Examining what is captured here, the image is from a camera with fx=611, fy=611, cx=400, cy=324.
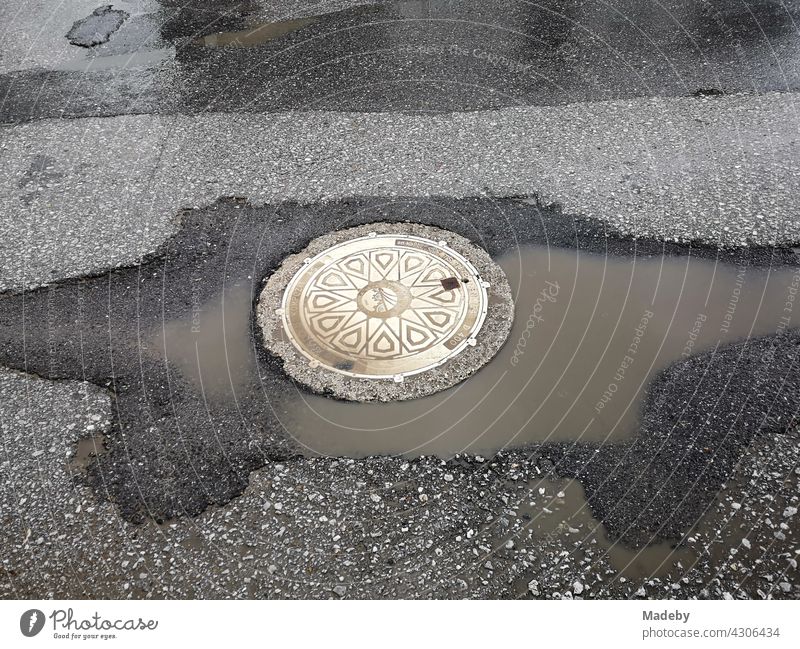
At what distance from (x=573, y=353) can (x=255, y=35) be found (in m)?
4.61

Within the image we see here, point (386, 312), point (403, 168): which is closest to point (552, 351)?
point (386, 312)

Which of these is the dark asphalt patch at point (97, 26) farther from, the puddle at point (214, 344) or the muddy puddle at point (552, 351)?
the muddy puddle at point (552, 351)

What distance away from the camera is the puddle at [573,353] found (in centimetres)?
312

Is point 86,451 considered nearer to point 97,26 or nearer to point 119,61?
point 119,61

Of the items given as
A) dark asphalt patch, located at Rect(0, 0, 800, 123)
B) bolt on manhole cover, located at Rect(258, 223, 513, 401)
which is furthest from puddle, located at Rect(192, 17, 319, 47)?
bolt on manhole cover, located at Rect(258, 223, 513, 401)

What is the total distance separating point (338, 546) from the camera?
2695 mm

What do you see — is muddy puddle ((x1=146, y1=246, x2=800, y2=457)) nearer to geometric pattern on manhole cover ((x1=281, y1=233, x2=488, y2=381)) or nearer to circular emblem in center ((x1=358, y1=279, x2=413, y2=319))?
geometric pattern on manhole cover ((x1=281, y1=233, x2=488, y2=381))

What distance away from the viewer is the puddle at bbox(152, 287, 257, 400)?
11.0ft

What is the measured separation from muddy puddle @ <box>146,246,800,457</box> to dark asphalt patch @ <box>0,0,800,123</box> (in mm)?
2054

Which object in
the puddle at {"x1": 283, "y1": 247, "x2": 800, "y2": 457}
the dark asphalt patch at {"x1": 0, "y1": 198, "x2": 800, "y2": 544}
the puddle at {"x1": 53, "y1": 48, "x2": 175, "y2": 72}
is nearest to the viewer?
the dark asphalt patch at {"x1": 0, "y1": 198, "x2": 800, "y2": 544}

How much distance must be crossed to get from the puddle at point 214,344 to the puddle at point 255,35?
3.29 m

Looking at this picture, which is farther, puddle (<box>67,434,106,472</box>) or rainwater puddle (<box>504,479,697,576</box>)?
puddle (<box>67,434,106,472</box>)

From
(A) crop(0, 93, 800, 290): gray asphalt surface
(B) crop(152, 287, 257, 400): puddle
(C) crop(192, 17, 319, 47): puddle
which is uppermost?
(C) crop(192, 17, 319, 47): puddle

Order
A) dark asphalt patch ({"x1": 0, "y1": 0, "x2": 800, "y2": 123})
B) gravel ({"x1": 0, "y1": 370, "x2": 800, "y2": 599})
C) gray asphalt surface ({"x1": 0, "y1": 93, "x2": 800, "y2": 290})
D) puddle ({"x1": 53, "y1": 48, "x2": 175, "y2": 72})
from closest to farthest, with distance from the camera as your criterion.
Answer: gravel ({"x1": 0, "y1": 370, "x2": 800, "y2": 599}) < gray asphalt surface ({"x1": 0, "y1": 93, "x2": 800, "y2": 290}) < dark asphalt patch ({"x1": 0, "y1": 0, "x2": 800, "y2": 123}) < puddle ({"x1": 53, "y1": 48, "x2": 175, "y2": 72})
